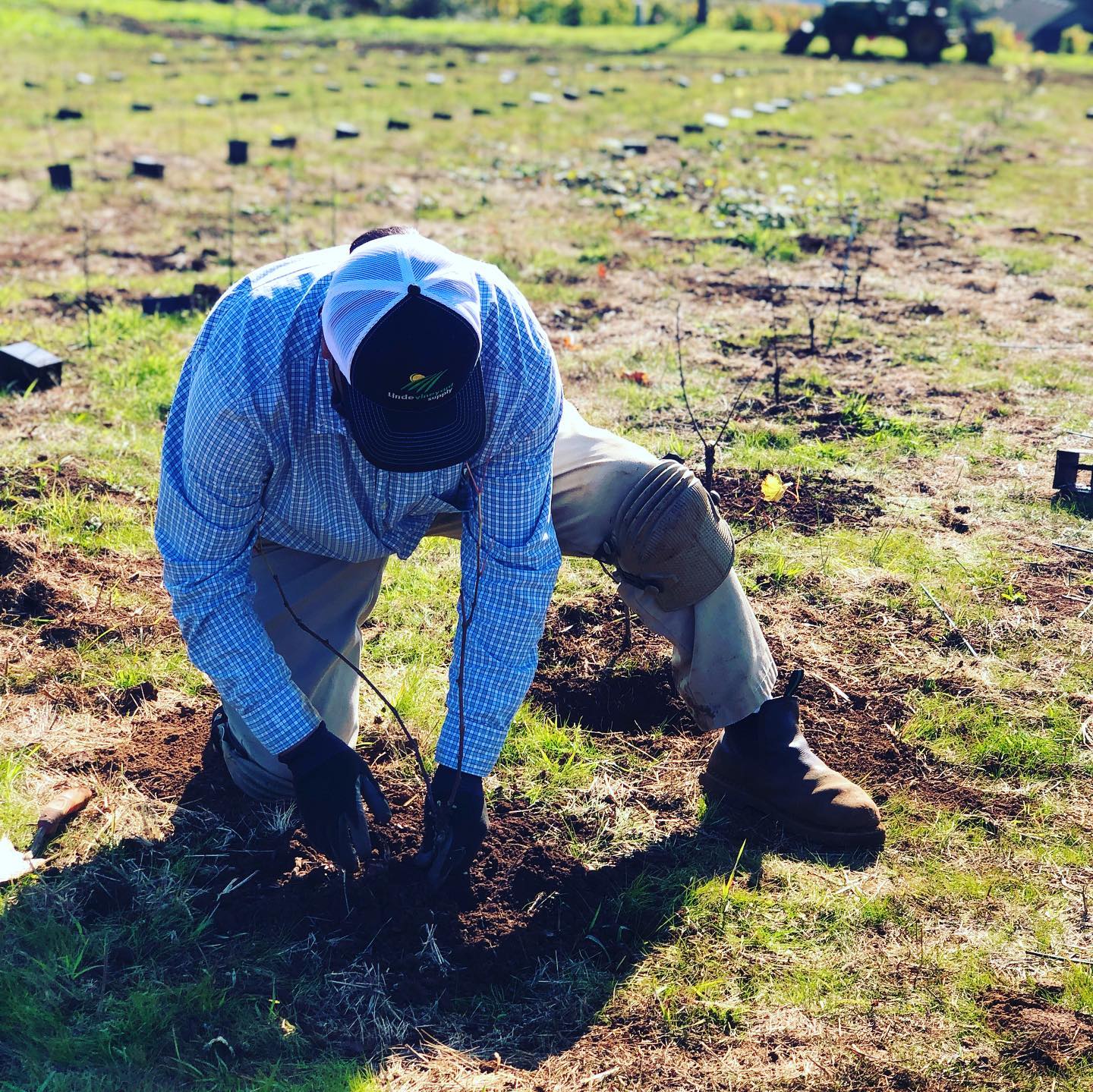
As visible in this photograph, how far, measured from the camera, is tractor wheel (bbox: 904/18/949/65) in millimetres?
21859

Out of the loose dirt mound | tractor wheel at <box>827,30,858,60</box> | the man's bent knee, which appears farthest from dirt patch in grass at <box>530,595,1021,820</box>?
tractor wheel at <box>827,30,858,60</box>

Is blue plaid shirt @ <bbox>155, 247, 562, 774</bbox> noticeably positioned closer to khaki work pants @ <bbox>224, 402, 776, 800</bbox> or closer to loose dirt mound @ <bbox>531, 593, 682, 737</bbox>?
khaki work pants @ <bbox>224, 402, 776, 800</bbox>

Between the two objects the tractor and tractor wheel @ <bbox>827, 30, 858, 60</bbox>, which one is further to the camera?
tractor wheel @ <bbox>827, 30, 858, 60</bbox>

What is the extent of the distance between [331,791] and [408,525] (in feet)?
2.34

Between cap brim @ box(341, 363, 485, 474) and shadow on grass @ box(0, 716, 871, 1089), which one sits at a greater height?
cap brim @ box(341, 363, 485, 474)

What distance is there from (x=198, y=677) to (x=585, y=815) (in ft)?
4.21

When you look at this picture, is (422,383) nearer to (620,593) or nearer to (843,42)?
(620,593)

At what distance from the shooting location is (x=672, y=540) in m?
2.81

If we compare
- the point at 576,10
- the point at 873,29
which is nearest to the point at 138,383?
the point at 873,29

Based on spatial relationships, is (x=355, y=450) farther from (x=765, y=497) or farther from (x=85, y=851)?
(x=765, y=497)

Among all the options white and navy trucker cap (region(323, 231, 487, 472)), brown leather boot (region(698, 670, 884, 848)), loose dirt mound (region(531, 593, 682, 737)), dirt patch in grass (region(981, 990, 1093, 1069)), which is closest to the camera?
white and navy trucker cap (region(323, 231, 487, 472))

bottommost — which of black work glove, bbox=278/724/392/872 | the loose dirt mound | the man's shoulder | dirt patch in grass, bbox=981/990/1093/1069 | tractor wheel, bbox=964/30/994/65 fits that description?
dirt patch in grass, bbox=981/990/1093/1069

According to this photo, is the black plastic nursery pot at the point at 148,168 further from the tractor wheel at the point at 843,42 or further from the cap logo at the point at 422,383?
the tractor wheel at the point at 843,42

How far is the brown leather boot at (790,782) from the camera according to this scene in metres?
2.83
